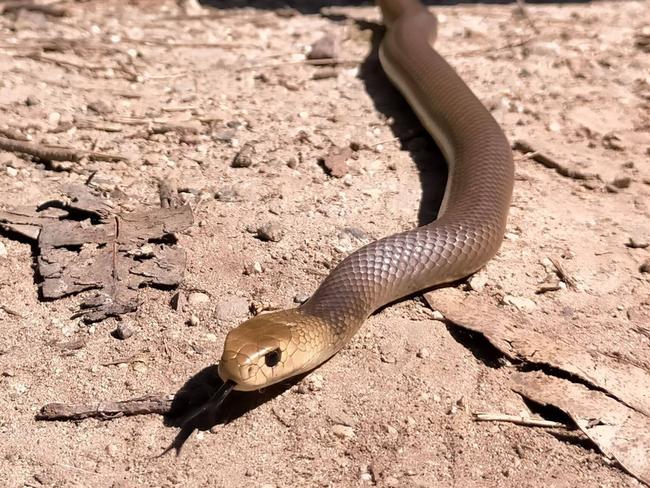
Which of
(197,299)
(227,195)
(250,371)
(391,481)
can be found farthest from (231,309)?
(391,481)

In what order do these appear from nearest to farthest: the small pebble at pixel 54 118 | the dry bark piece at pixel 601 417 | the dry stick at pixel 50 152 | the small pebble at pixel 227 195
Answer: the dry bark piece at pixel 601 417
the small pebble at pixel 227 195
the dry stick at pixel 50 152
the small pebble at pixel 54 118

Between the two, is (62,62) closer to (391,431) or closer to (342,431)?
(342,431)

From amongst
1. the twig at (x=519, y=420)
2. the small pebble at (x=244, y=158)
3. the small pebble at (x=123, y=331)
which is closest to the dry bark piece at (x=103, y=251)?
the small pebble at (x=123, y=331)

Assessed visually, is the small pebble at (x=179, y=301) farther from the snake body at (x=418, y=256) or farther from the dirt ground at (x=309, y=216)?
the snake body at (x=418, y=256)

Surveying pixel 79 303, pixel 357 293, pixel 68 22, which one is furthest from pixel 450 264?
pixel 68 22

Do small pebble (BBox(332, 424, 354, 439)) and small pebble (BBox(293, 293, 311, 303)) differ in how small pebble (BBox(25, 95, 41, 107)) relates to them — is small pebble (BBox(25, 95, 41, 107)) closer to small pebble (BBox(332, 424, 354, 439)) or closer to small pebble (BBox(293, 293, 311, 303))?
small pebble (BBox(293, 293, 311, 303))

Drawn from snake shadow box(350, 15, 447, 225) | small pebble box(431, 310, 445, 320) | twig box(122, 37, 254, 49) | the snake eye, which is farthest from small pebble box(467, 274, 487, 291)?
twig box(122, 37, 254, 49)

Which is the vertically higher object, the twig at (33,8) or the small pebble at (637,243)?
the twig at (33,8)

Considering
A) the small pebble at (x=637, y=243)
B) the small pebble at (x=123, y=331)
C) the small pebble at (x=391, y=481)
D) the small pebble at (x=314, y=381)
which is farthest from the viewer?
the small pebble at (x=637, y=243)
